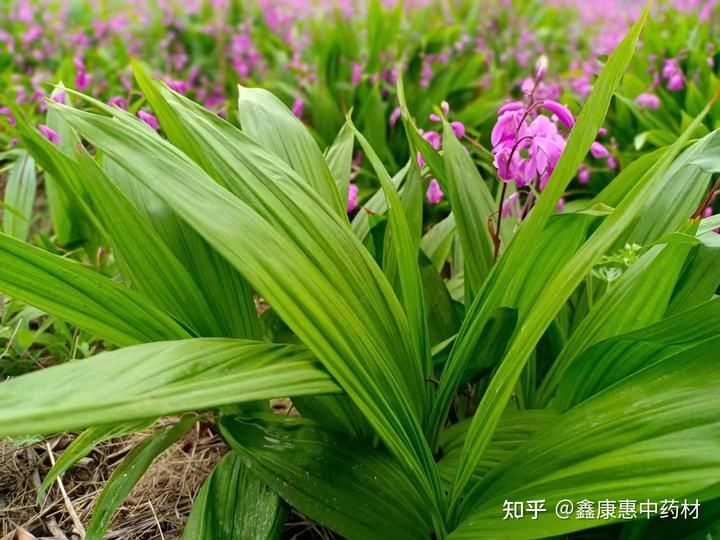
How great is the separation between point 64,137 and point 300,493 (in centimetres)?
147

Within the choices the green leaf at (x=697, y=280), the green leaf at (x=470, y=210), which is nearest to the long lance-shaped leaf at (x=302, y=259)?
A: the green leaf at (x=470, y=210)

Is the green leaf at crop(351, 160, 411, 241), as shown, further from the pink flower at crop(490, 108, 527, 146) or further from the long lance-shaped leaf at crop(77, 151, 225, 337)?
the long lance-shaped leaf at crop(77, 151, 225, 337)

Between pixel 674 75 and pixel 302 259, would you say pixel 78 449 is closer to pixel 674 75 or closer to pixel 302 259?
pixel 302 259

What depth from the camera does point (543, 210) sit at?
3.80 ft

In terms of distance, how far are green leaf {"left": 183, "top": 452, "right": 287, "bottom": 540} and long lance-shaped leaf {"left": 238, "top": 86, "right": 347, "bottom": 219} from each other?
59 centimetres

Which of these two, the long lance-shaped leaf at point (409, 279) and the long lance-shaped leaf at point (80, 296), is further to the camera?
the long lance-shaped leaf at point (409, 279)

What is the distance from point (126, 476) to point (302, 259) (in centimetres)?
58

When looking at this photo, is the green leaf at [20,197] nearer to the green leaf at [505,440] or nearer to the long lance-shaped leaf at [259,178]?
the long lance-shaped leaf at [259,178]

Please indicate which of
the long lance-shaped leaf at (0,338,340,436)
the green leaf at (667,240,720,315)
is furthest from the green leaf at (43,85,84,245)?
the green leaf at (667,240,720,315)

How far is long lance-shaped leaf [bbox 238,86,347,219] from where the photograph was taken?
1.51m

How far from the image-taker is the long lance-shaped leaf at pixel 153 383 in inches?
30.3

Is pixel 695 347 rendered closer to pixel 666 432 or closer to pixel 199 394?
pixel 666 432

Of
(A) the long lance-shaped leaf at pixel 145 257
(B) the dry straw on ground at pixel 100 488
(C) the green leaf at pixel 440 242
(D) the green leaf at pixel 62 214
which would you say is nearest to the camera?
(A) the long lance-shaped leaf at pixel 145 257

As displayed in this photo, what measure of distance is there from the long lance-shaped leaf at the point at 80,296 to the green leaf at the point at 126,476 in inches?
8.7
